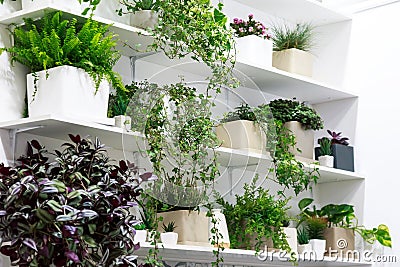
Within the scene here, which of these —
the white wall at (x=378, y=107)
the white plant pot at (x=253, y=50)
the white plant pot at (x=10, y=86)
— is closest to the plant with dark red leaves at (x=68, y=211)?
the white plant pot at (x=10, y=86)

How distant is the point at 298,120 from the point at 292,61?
255 mm

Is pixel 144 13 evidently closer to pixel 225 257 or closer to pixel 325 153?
pixel 225 257

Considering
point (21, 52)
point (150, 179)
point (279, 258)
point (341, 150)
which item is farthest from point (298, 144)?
point (21, 52)

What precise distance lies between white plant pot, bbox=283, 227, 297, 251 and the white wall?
52cm

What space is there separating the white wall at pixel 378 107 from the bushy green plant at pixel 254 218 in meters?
0.63

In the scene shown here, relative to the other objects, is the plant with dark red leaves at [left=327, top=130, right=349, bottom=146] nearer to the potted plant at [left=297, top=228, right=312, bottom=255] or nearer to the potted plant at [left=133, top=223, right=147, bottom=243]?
the potted plant at [left=297, top=228, right=312, bottom=255]

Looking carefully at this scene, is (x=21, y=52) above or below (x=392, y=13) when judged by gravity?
below

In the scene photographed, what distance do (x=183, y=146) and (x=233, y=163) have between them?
1.09 feet

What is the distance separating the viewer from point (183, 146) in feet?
8.21

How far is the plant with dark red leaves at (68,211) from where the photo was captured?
1937mm

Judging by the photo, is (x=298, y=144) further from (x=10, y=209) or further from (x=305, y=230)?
(x=10, y=209)

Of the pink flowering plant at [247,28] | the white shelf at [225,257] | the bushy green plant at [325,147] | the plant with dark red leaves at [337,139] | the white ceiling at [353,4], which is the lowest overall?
the white shelf at [225,257]

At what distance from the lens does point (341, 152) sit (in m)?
3.28

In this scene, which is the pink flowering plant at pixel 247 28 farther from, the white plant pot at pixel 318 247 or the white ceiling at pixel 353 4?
the white plant pot at pixel 318 247
